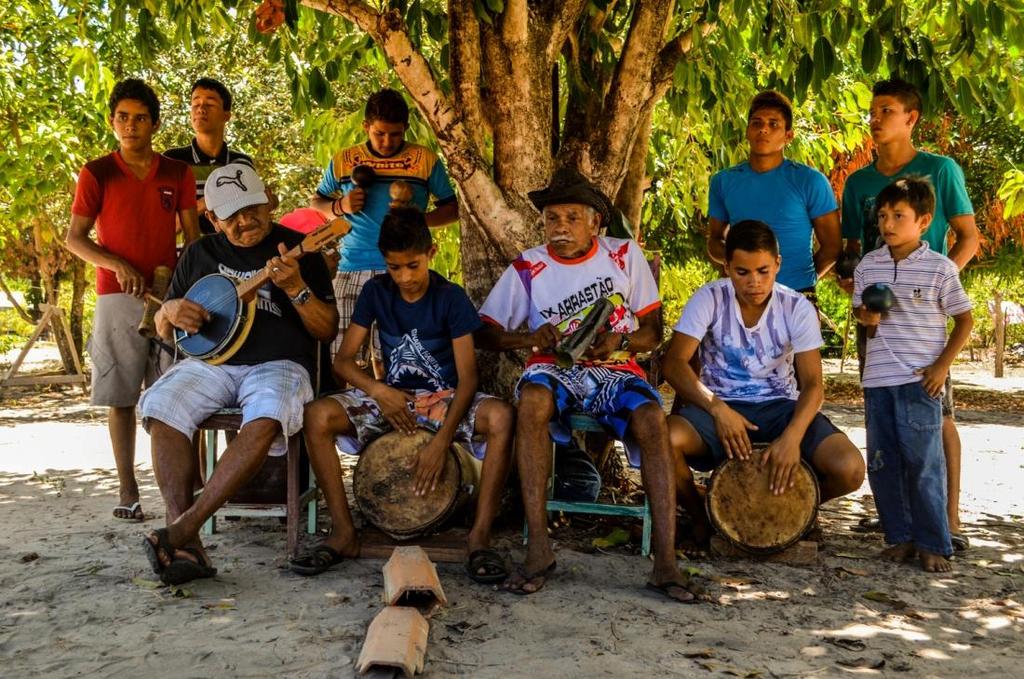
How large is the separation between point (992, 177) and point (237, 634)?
12.3 meters

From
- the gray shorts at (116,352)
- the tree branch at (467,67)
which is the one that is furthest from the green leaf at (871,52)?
the gray shorts at (116,352)

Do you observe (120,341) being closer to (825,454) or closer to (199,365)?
(199,365)

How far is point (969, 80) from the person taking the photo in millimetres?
4641

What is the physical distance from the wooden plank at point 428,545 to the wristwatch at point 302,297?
107cm

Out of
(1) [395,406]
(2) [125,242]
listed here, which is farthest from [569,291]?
(2) [125,242]

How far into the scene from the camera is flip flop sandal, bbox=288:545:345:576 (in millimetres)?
3963

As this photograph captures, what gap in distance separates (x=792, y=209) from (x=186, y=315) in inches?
112

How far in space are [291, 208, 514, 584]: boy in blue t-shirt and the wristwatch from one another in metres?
0.23

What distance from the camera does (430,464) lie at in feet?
13.7

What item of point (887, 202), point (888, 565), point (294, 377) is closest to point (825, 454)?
point (888, 565)

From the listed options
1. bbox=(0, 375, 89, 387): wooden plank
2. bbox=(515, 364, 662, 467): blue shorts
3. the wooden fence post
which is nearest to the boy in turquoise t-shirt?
bbox=(515, 364, 662, 467): blue shorts

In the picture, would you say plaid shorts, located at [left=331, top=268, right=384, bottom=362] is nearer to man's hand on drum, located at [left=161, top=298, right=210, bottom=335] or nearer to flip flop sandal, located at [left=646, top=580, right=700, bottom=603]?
man's hand on drum, located at [left=161, top=298, right=210, bottom=335]

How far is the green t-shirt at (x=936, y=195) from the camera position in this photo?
4625mm

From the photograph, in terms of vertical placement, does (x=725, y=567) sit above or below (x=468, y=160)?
below
